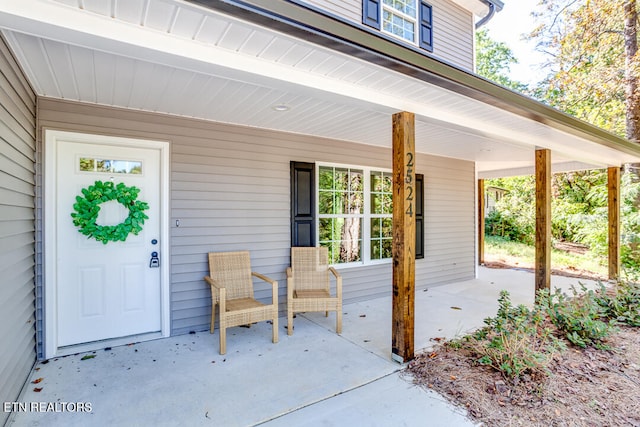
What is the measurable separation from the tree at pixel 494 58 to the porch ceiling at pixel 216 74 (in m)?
13.6

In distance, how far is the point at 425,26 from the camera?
5.93m

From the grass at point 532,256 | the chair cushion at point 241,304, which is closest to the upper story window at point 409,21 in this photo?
the chair cushion at point 241,304

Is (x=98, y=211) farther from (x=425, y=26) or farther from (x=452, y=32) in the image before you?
(x=452, y=32)

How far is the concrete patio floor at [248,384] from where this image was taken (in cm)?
226

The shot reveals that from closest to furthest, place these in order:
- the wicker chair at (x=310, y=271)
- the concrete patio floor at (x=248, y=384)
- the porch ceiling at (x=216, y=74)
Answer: the porch ceiling at (x=216, y=74), the concrete patio floor at (x=248, y=384), the wicker chair at (x=310, y=271)

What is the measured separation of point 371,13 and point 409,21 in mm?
999

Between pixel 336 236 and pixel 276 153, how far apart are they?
1.55 meters

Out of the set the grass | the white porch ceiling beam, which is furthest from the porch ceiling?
the grass

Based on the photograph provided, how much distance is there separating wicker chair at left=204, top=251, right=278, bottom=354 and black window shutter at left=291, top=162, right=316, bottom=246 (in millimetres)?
802

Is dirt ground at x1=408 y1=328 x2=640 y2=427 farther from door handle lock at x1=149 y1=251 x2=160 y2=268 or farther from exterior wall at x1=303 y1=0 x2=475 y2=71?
exterior wall at x1=303 y1=0 x2=475 y2=71

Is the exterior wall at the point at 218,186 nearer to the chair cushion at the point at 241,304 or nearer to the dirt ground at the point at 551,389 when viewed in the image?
the chair cushion at the point at 241,304

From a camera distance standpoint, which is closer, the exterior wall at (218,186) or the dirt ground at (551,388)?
the dirt ground at (551,388)

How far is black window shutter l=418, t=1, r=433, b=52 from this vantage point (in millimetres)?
5859

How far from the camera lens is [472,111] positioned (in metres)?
3.28
